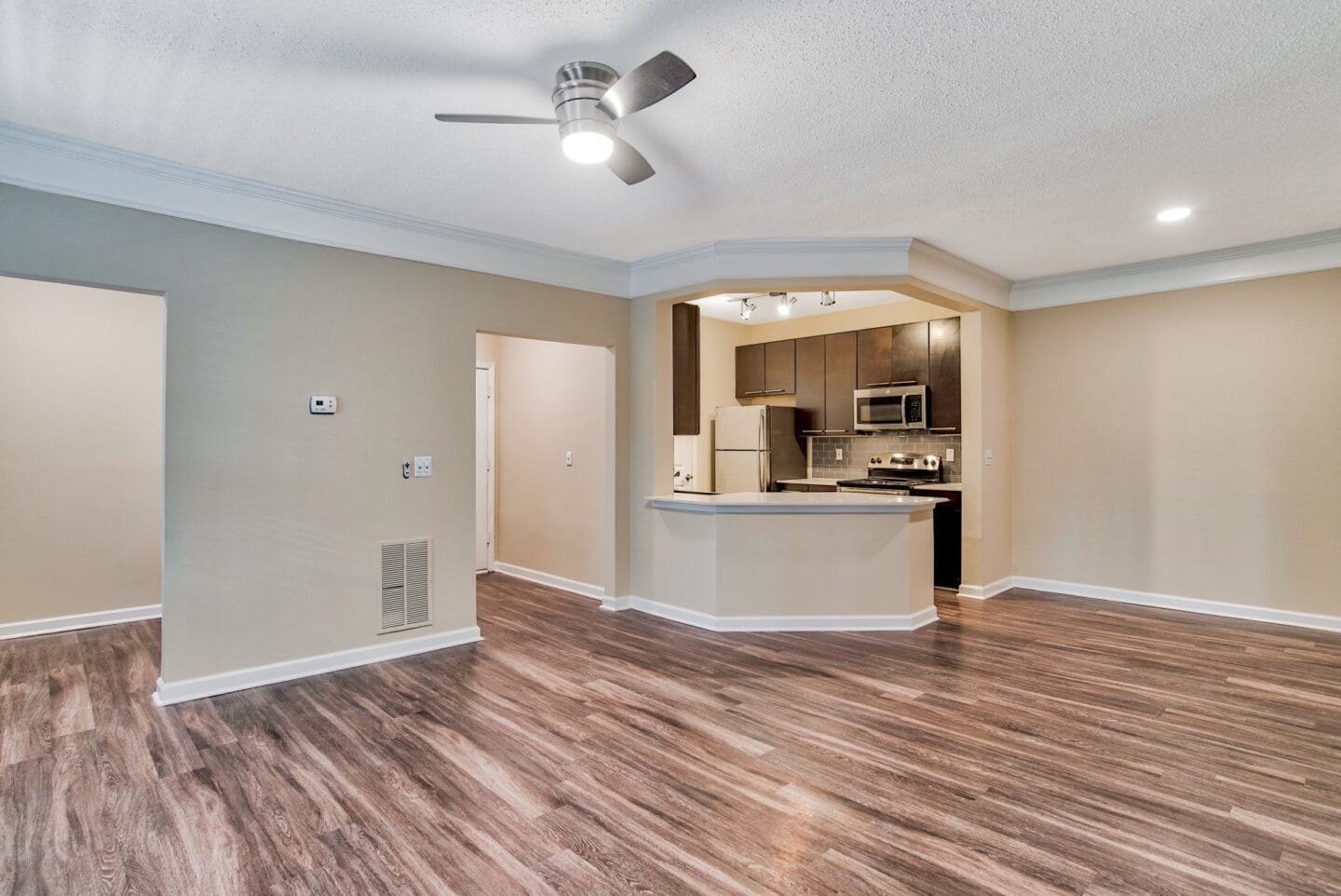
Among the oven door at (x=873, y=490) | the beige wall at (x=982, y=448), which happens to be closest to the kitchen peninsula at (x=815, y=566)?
the beige wall at (x=982, y=448)

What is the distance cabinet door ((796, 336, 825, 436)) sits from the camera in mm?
6996

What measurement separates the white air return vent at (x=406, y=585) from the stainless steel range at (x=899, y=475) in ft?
12.5

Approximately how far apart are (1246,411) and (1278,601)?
4.32 feet

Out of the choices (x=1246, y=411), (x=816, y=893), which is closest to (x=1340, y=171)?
(x=1246, y=411)

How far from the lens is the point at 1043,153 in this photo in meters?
3.10

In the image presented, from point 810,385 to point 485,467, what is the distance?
335cm

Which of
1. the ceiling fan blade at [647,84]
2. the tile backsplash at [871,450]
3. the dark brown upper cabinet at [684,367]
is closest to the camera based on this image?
the ceiling fan blade at [647,84]

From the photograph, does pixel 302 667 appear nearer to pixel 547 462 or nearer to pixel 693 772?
pixel 693 772

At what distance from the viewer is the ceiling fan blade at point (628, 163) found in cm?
250

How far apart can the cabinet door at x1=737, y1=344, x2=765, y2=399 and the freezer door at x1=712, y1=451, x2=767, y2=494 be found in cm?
84

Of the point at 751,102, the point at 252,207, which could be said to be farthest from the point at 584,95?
the point at 252,207

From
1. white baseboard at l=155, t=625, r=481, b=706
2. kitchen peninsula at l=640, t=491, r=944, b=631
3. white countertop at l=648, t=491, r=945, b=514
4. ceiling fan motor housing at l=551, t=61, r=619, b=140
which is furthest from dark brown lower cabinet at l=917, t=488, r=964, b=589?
ceiling fan motor housing at l=551, t=61, r=619, b=140

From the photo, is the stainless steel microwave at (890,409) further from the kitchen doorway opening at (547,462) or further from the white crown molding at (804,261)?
the kitchen doorway opening at (547,462)

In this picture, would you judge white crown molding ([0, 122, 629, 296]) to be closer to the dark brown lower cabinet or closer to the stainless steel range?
the stainless steel range
